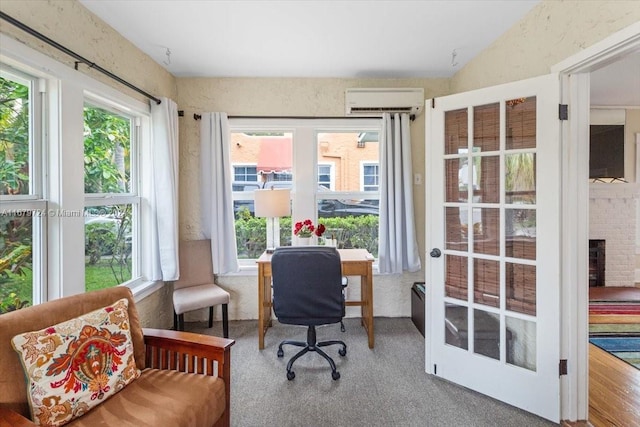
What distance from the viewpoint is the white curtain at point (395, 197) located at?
10.1 ft

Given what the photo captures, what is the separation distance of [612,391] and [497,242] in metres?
1.30

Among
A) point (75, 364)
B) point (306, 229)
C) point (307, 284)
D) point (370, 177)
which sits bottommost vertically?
point (75, 364)

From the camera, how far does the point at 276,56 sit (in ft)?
8.82

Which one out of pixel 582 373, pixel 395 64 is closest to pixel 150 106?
pixel 395 64

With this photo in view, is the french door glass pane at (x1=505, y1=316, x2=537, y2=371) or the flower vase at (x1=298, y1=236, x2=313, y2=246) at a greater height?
the flower vase at (x1=298, y1=236, x2=313, y2=246)

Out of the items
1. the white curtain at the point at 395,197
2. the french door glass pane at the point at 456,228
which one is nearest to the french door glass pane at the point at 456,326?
the french door glass pane at the point at 456,228

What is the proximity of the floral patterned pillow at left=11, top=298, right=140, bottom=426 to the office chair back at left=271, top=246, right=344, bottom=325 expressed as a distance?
37.7 inches

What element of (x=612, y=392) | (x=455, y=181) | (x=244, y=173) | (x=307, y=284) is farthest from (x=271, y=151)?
(x=612, y=392)

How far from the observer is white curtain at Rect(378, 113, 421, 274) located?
3090 millimetres

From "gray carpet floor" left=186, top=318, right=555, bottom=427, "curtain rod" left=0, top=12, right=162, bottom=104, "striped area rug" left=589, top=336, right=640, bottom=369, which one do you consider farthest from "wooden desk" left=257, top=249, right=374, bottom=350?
"striped area rug" left=589, top=336, right=640, bottom=369

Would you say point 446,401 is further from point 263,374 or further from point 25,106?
point 25,106

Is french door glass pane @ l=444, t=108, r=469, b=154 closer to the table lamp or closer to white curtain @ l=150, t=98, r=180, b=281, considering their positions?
the table lamp

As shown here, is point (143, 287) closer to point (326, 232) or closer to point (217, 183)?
point (217, 183)

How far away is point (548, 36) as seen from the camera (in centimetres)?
188
